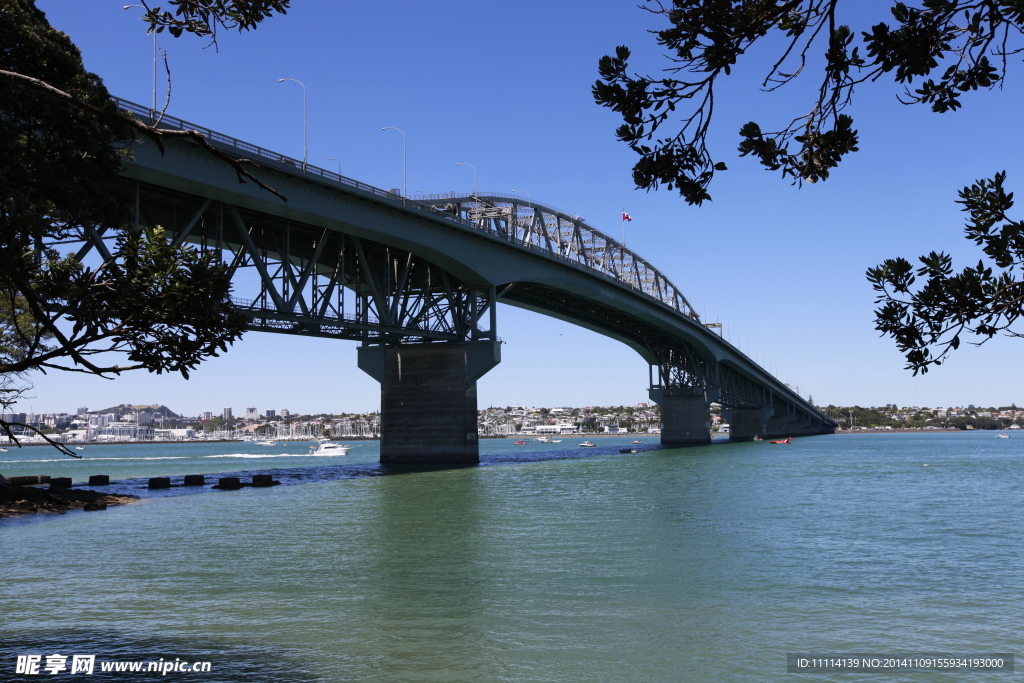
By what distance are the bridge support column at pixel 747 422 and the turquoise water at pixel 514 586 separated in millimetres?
119706

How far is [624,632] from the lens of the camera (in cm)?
1548

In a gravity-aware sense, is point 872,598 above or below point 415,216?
below

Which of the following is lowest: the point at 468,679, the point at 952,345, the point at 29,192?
the point at 468,679

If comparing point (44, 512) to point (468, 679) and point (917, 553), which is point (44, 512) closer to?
point (468, 679)

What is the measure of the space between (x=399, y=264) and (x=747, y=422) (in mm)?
107758

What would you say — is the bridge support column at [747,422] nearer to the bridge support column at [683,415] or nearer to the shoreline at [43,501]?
the bridge support column at [683,415]

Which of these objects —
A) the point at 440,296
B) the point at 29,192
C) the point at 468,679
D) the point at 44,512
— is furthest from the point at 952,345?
the point at 440,296

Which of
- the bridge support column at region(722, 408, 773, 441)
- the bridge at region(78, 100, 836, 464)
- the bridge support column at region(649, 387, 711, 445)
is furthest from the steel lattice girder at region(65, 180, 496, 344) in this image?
the bridge support column at region(722, 408, 773, 441)

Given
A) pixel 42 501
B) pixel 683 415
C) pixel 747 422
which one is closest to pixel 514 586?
pixel 42 501

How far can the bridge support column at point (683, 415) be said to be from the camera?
422ft

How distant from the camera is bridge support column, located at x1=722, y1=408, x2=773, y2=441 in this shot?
6196 inches

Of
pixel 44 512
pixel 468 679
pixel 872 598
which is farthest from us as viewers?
pixel 44 512

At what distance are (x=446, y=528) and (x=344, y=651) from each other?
665 inches

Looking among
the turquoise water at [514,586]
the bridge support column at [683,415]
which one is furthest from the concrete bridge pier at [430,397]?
the bridge support column at [683,415]
